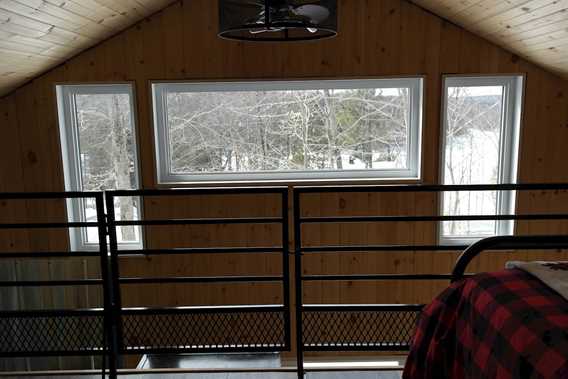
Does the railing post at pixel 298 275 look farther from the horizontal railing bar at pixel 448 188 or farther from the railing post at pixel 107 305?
the railing post at pixel 107 305

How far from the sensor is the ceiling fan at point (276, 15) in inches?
60.1

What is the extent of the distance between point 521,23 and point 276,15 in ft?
6.86

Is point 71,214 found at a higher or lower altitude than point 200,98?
lower

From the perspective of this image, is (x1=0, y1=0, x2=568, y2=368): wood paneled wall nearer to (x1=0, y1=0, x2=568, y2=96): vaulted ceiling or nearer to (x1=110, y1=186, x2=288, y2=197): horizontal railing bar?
(x1=0, y1=0, x2=568, y2=96): vaulted ceiling

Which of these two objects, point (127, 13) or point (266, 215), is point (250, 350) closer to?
point (266, 215)

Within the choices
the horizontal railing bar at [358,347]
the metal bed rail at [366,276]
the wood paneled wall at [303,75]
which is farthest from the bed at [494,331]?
the wood paneled wall at [303,75]

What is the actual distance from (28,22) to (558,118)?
12.2 feet

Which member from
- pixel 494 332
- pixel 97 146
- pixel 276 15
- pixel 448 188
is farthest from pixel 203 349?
pixel 97 146

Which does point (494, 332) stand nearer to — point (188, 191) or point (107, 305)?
point (188, 191)

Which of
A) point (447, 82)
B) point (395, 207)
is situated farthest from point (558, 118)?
point (395, 207)

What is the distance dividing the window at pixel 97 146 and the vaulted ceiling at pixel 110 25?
0.36m

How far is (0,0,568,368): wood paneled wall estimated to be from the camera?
3.61 meters

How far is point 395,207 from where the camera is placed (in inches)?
149

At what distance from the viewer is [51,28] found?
2.80 m
